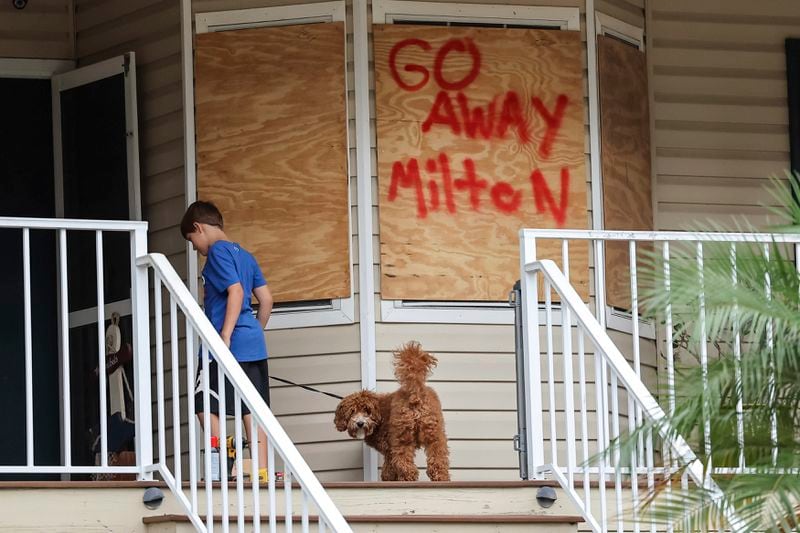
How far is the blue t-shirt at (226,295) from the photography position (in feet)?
24.3

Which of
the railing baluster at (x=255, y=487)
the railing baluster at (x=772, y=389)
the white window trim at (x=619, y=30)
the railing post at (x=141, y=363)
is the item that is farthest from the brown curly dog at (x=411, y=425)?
the railing baluster at (x=772, y=389)

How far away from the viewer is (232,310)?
7.32 meters

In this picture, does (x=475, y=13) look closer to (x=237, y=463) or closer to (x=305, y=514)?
(x=237, y=463)

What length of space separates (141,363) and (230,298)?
696 mm

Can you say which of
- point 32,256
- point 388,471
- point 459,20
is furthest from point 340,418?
point 32,256

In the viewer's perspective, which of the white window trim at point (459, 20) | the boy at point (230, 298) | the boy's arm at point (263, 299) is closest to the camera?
the boy at point (230, 298)

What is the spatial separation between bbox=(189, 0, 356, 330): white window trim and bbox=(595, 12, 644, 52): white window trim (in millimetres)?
1405

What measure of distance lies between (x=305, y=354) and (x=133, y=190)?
136 cm

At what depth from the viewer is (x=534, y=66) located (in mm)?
8766

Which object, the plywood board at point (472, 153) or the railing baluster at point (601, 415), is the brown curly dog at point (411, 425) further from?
the railing baluster at point (601, 415)

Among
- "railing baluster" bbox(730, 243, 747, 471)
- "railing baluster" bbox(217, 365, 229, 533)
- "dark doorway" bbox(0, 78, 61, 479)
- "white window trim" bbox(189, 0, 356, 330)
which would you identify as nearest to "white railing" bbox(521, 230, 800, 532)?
"railing baluster" bbox(730, 243, 747, 471)

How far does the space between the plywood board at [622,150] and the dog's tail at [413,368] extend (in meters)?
1.63

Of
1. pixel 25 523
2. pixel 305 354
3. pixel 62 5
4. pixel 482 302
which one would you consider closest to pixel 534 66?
pixel 482 302

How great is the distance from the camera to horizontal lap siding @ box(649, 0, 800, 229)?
939 centimetres
